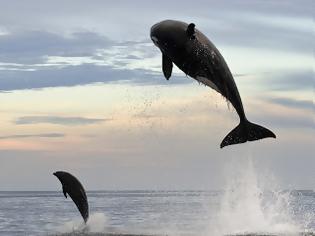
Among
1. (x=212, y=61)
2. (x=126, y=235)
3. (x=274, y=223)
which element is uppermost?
(x=212, y=61)

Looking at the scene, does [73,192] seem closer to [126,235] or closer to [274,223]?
[126,235]

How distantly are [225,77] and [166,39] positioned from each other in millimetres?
1979

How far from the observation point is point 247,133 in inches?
610

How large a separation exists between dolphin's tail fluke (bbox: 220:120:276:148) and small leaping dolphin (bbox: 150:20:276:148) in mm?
449

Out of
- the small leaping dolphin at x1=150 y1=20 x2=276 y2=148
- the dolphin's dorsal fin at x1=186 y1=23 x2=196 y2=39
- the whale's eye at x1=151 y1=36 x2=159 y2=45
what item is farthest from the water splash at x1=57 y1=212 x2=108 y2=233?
the dolphin's dorsal fin at x1=186 y1=23 x2=196 y2=39

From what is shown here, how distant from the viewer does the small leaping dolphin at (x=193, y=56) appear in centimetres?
1323

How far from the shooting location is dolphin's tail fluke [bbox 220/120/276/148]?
15383 mm

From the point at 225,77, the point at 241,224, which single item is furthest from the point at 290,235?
the point at 225,77

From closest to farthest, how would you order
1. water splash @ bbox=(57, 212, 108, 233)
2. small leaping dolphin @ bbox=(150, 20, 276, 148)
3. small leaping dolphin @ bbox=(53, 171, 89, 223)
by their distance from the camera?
1. small leaping dolphin @ bbox=(150, 20, 276, 148)
2. small leaping dolphin @ bbox=(53, 171, 89, 223)
3. water splash @ bbox=(57, 212, 108, 233)

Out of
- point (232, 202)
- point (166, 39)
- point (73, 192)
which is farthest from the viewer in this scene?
point (232, 202)

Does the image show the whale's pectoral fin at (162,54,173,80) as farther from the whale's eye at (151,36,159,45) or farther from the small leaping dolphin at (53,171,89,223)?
the small leaping dolphin at (53,171,89,223)

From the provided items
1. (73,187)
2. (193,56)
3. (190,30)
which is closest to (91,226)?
(73,187)

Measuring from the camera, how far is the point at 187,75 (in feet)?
45.2

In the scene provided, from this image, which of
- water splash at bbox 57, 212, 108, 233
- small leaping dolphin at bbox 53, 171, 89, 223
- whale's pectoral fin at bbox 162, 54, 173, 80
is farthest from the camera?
water splash at bbox 57, 212, 108, 233
